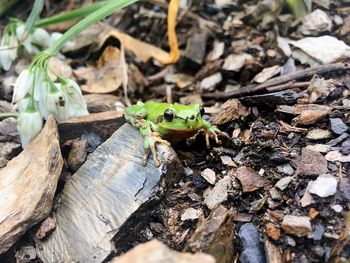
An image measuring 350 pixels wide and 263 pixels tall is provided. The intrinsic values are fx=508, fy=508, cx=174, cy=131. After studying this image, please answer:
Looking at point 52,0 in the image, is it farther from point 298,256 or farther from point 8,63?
point 298,256

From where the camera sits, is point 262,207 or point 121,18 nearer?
point 262,207

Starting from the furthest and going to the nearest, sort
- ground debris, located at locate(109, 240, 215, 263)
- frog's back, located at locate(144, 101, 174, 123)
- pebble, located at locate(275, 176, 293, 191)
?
frog's back, located at locate(144, 101, 174, 123) < pebble, located at locate(275, 176, 293, 191) < ground debris, located at locate(109, 240, 215, 263)

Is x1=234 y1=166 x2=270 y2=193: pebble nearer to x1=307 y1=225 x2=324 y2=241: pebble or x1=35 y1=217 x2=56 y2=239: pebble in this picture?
x1=307 y1=225 x2=324 y2=241: pebble

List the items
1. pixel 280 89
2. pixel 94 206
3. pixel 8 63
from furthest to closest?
pixel 8 63 < pixel 280 89 < pixel 94 206

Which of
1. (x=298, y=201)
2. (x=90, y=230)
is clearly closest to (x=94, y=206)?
(x=90, y=230)

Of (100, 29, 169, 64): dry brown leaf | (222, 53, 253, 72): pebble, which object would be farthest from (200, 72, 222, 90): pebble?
(100, 29, 169, 64): dry brown leaf

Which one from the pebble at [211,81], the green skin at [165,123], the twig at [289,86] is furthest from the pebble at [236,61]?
the green skin at [165,123]

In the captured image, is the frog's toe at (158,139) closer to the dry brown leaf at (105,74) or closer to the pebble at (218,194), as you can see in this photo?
the pebble at (218,194)
